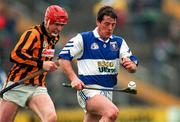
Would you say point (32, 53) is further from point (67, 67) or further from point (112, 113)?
point (112, 113)

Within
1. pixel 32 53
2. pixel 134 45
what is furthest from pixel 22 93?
pixel 134 45

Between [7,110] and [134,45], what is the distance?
12386 mm

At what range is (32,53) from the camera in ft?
46.6

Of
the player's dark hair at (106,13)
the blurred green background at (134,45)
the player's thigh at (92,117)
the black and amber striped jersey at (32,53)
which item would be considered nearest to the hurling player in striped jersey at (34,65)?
the black and amber striped jersey at (32,53)

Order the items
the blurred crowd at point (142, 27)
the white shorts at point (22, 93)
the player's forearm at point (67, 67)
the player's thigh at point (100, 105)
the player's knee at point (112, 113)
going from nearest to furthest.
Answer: the player's knee at point (112, 113) → the player's thigh at point (100, 105) → the player's forearm at point (67, 67) → the white shorts at point (22, 93) → the blurred crowd at point (142, 27)

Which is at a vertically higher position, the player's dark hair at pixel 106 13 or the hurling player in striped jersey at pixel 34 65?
the player's dark hair at pixel 106 13

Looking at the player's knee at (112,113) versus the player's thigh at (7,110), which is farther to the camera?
the player's thigh at (7,110)

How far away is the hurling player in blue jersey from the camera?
46.7 ft

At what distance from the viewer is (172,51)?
2627cm

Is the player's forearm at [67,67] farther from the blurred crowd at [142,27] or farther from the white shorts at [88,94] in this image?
the blurred crowd at [142,27]

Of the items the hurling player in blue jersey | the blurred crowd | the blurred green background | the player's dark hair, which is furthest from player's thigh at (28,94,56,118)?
the blurred crowd

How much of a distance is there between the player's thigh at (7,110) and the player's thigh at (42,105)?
250 millimetres

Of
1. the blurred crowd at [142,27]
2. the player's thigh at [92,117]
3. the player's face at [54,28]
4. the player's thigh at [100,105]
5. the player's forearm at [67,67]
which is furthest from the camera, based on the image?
the blurred crowd at [142,27]

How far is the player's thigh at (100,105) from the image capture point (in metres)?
14.0
